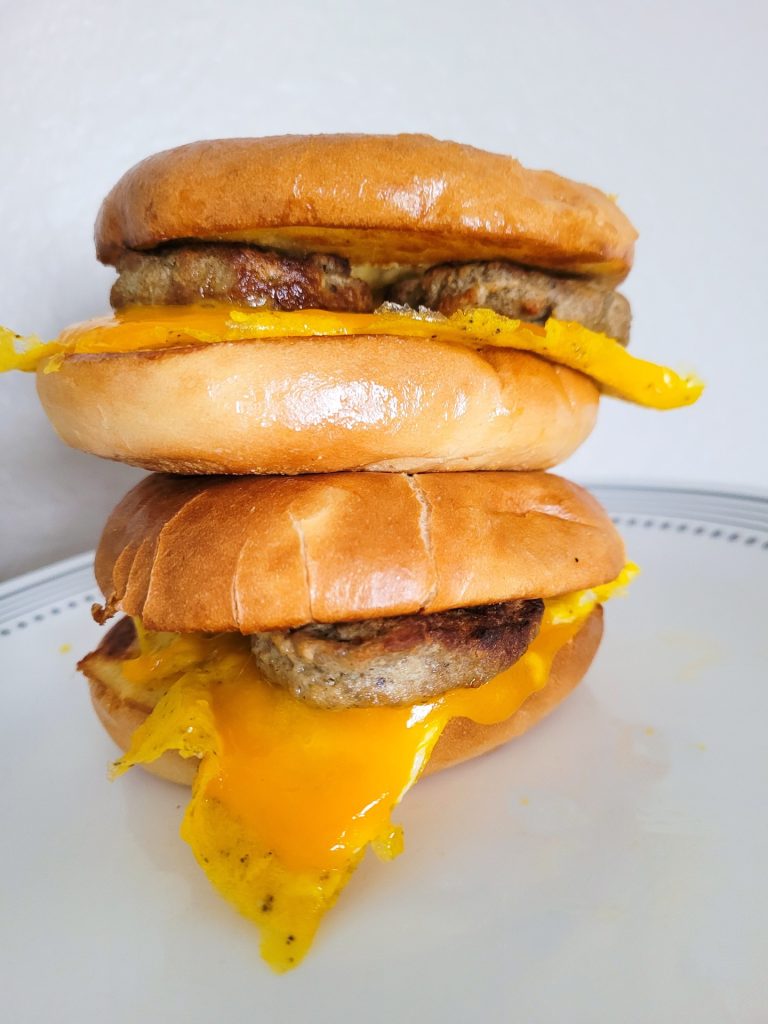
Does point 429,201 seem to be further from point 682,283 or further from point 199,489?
point 682,283

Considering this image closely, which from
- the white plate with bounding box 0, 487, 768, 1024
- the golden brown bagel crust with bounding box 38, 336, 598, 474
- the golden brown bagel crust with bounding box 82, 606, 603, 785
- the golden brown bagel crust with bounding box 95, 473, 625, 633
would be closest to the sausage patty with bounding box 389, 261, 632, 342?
the golden brown bagel crust with bounding box 38, 336, 598, 474

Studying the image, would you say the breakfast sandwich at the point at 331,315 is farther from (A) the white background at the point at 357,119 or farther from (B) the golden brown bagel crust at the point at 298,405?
(A) the white background at the point at 357,119

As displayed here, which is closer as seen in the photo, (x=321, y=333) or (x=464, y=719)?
(x=321, y=333)

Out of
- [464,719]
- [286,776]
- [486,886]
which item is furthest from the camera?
[464,719]

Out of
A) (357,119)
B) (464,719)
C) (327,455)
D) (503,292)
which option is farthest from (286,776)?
Answer: (357,119)

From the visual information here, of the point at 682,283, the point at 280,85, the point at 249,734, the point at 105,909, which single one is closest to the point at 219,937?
the point at 105,909

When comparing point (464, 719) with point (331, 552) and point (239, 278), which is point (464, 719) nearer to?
point (331, 552)

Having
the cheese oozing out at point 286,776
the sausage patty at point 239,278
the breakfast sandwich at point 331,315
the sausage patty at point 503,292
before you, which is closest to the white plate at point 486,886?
the cheese oozing out at point 286,776
